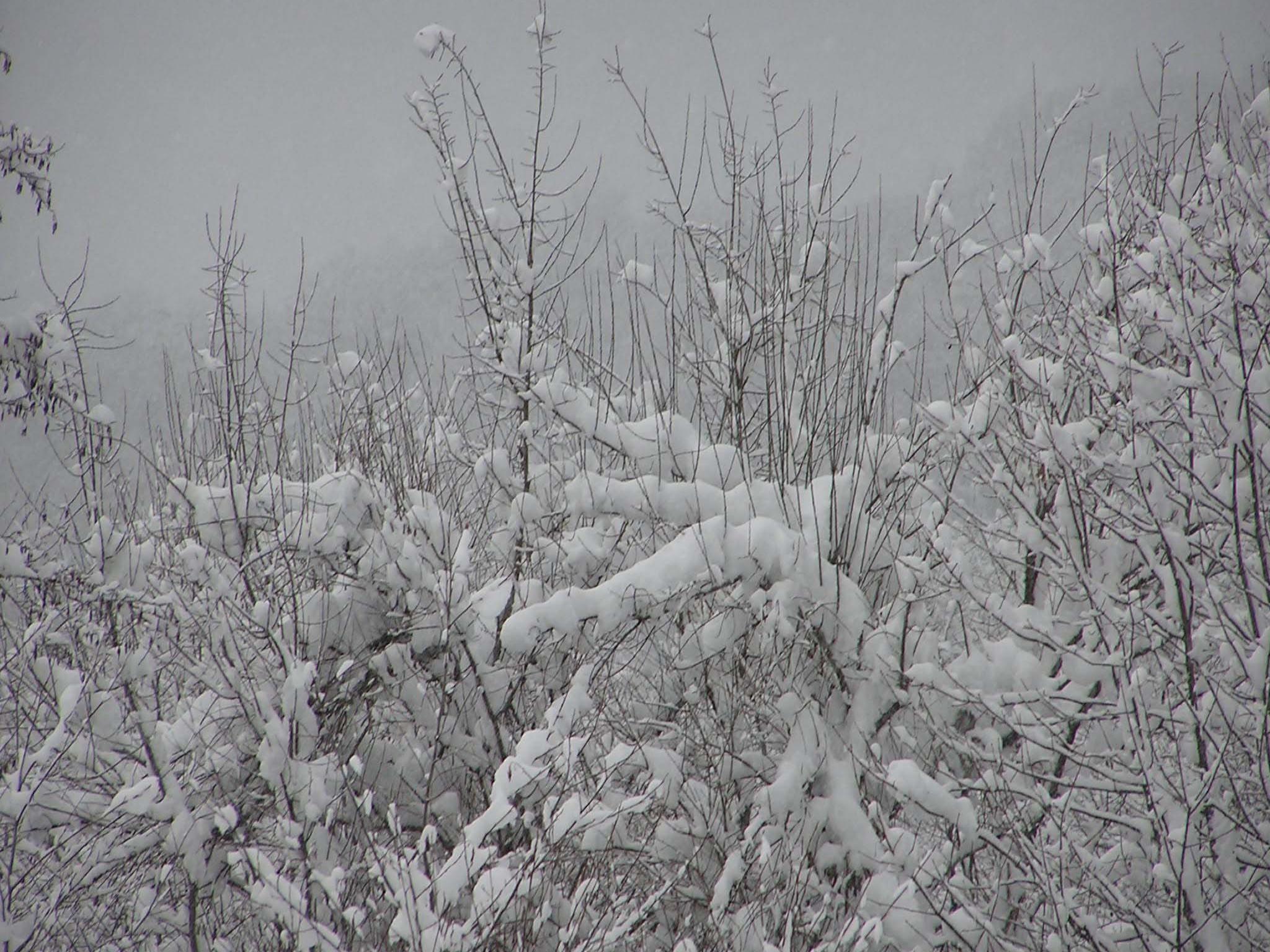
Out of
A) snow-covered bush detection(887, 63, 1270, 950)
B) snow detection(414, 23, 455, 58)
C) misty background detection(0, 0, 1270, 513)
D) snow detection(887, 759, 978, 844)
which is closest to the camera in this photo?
snow-covered bush detection(887, 63, 1270, 950)

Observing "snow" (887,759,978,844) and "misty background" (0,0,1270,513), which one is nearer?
"snow" (887,759,978,844)

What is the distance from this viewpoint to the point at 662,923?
432 cm

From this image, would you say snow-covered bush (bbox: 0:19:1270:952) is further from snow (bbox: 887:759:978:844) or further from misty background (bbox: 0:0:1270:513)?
misty background (bbox: 0:0:1270:513)

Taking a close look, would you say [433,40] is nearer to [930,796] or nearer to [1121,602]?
[1121,602]

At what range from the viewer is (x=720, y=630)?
4.21 meters

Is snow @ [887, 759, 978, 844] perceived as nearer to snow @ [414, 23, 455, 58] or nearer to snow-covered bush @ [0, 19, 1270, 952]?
snow-covered bush @ [0, 19, 1270, 952]

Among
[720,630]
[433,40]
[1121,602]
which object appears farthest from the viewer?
[433,40]

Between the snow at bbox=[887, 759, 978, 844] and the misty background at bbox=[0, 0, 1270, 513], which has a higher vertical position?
the misty background at bbox=[0, 0, 1270, 513]

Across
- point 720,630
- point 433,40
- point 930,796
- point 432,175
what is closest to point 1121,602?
point 930,796

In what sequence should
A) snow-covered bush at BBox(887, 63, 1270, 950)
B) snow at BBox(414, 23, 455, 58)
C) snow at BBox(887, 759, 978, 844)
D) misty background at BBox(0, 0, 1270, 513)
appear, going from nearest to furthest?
snow-covered bush at BBox(887, 63, 1270, 950) < snow at BBox(887, 759, 978, 844) < snow at BBox(414, 23, 455, 58) < misty background at BBox(0, 0, 1270, 513)

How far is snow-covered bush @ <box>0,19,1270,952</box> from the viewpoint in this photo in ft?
11.0

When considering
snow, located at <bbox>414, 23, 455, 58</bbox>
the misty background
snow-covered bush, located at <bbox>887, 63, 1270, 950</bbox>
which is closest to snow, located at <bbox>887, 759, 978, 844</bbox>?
snow-covered bush, located at <bbox>887, 63, 1270, 950</bbox>

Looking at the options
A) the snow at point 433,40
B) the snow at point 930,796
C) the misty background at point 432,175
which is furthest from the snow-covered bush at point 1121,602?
the snow at point 433,40

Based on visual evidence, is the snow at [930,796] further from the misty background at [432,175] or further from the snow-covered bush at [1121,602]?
the misty background at [432,175]
